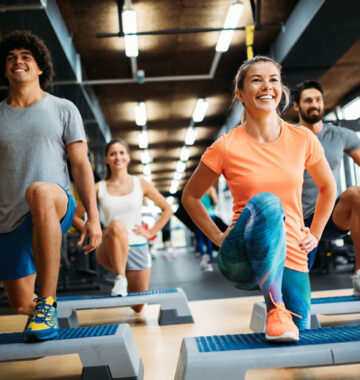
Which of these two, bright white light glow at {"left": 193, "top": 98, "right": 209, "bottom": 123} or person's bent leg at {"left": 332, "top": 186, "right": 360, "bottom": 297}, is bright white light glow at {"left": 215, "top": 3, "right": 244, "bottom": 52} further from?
person's bent leg at {"left": 332, "top": 186, "right": 360, "bottom": 297}

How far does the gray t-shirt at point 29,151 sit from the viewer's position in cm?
177

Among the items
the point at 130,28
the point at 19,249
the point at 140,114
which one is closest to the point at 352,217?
the point at 19,249

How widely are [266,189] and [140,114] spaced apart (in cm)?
733

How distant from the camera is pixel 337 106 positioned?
20.8 ft

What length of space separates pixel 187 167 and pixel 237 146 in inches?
458

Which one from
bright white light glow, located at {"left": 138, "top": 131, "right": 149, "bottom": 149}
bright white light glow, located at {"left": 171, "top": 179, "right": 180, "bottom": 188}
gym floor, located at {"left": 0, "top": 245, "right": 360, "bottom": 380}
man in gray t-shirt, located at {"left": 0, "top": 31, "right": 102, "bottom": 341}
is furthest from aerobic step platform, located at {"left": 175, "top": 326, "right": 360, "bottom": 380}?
bright white light glow, located at {"left": 171, "top": 179, "right": 180, "bottom": 188}

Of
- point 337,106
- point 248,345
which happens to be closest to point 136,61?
point 337,106

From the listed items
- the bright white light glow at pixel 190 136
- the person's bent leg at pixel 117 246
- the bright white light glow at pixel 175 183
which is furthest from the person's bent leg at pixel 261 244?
the bright white light glow at pixel 175 183

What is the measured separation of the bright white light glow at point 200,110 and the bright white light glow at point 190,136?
69cm

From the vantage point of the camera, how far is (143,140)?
10.3 meters

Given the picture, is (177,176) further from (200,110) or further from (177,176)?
(200,110)

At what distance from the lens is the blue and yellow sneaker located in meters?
1.47

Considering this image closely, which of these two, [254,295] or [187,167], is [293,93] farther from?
[187,167]

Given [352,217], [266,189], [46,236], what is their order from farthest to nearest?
[352,217] < [46,236] < [266,189]
